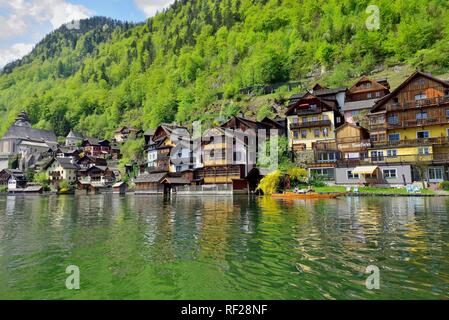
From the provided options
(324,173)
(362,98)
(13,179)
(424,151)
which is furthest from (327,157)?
(13,179)

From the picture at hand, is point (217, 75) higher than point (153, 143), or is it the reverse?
point (217, 75)

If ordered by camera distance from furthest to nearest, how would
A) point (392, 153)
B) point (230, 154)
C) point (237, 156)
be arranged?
1. point (230, 154)
2. point (237, 156)
3. point (392, 153)

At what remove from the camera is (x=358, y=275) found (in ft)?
33.1

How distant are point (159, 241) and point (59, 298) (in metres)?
7.75

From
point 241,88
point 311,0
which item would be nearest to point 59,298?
point 241,88

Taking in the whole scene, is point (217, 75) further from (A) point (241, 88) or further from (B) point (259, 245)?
(B) point (259, 245)

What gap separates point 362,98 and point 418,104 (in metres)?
21.7

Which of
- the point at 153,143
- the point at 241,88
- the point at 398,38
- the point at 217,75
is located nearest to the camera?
the point at 153,143

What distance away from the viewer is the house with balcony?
49344 millimetres

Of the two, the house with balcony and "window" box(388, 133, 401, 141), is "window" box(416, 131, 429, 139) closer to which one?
the house with balcony

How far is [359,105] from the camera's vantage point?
70.9 meters

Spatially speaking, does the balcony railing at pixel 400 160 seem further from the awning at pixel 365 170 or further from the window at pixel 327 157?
the window at pixel 327 157

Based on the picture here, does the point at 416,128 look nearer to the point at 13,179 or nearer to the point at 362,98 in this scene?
the point at 362,98

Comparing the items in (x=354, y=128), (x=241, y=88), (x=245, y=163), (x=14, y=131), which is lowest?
(x=245, y=163)
